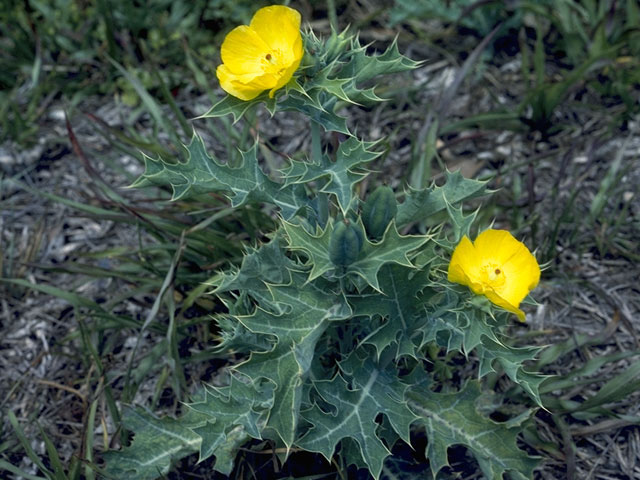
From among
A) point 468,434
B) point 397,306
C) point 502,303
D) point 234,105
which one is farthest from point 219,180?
point 468,434

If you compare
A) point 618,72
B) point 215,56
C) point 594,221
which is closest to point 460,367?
point 594,221

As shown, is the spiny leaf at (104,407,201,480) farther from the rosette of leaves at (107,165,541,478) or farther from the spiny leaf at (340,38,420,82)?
the spiny leaf at (340,38,420,82)

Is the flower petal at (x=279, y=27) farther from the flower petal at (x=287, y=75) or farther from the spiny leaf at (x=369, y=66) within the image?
the spiny leaf at (x=369, y=66)

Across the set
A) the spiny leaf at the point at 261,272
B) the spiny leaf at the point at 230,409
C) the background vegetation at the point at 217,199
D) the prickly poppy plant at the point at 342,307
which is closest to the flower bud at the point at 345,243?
the prickly poppy plant at the point at 342,307

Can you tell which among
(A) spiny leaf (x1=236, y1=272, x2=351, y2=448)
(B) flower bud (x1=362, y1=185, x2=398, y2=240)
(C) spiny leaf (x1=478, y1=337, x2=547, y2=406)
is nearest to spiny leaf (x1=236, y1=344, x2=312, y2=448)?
(A) spiny leaf (x1=236, y1=272, x2=351, y2=448)

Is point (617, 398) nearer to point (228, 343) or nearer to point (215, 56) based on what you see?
point (228, 343)

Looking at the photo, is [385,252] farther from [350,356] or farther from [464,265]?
[350,356]

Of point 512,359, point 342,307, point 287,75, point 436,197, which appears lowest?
point 512,359
